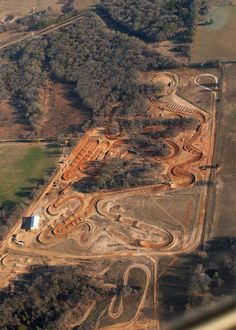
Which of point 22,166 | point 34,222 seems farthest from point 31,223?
point 22,166

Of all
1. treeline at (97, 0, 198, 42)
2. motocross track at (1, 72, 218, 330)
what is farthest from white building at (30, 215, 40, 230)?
treeline at (97, 0, 198, 42)

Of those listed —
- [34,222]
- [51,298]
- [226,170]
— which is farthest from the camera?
[226,170]

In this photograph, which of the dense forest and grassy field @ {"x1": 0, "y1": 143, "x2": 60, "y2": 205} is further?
grassy field @ {"x1": 0, "y1": 143, "x2": 60, "y2": 205}

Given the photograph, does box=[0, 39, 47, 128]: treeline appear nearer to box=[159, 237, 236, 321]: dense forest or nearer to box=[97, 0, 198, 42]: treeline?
box=[97, 0, 198, 42]: treeline

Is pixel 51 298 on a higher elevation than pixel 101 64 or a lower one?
lower

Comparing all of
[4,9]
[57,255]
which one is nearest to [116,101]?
[57,255]

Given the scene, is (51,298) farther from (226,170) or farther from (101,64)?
(101,64)

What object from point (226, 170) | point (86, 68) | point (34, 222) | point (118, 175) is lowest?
point (34, 222)
